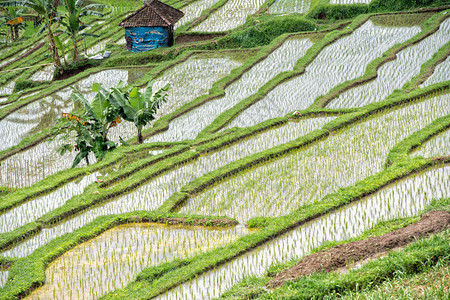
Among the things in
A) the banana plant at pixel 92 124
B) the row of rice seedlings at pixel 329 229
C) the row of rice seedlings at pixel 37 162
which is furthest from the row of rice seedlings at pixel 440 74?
the banana plant at pixel 92 124

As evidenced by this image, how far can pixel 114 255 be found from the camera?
21.7 feet

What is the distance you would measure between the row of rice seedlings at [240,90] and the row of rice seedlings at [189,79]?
2.18 ft

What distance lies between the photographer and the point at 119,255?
21.6 ft

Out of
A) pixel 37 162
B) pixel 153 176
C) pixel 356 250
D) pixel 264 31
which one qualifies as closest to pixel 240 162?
pixel 153 176

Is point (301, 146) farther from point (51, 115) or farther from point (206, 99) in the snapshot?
point (51, 115)

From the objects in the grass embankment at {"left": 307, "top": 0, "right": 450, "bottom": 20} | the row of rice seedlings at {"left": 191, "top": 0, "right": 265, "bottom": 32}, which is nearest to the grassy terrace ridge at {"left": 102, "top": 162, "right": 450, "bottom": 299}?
the grass embankment at {"left": 307, "top": 0, "right": 450, "bottom": 20}

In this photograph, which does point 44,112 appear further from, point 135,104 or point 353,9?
point 353,9

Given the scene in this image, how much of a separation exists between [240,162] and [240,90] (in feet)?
14.3

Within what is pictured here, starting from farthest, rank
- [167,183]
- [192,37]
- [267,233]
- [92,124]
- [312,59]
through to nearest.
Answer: [192,37]
[312,59]
[92,124]
[167,183]
[267,233]

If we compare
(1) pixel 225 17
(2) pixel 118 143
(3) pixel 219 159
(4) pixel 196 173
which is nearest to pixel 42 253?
(4) pixel 196 173

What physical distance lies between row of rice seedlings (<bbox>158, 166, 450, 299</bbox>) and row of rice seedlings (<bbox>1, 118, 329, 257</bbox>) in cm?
235

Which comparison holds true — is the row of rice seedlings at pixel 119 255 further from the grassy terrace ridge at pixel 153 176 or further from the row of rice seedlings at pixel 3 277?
the grassy terrace ridge at pixel 153 176

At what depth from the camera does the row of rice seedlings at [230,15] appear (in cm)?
1827

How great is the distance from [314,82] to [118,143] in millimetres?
4782
